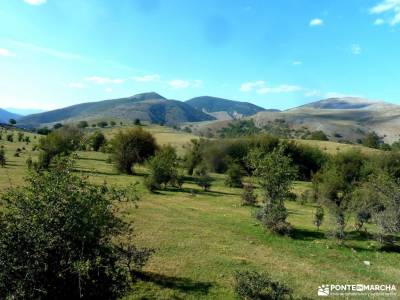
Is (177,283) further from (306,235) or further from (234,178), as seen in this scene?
(234,178)

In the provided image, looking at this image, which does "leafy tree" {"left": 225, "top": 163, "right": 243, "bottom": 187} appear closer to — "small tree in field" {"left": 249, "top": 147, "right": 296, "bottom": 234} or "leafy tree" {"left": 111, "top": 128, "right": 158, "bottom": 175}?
"leafy tree" {"left": 111, "top": 128, "right": 158, "bottom": 175}

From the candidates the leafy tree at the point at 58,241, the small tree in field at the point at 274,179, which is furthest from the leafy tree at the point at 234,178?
the leafy tree at the point at 58,241

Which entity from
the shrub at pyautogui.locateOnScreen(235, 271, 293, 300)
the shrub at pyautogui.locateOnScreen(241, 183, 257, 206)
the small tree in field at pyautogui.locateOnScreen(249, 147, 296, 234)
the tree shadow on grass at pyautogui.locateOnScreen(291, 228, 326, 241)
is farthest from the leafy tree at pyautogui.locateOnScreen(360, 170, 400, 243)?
the shrub at pyautogui.locateOnScreen(235, 271, 293, 300)

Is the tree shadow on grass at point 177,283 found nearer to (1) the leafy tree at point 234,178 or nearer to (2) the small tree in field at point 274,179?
(2) the small tree in field at point 274,179

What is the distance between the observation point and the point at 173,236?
25.0 metres

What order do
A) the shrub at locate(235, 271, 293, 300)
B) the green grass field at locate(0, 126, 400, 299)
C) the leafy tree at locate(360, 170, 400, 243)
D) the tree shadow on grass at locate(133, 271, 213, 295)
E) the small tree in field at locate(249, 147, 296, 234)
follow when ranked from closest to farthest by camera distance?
1. the shrub at locate(235, 271, 293, 300)
2. the tree shadow on grass at locate(133, 271, 213, 295)
3. the green grass field at locate(0, 126, 400, 299)
4. the leafy tree at locate(360, 170, 400, 243)
5. the small tree in field at locate(249, 147, 296, 234)

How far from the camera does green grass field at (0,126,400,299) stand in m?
17.4

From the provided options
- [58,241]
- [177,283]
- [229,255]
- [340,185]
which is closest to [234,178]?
[340,185]

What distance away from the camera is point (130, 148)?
6225 centimetres

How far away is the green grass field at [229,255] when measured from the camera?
17.4m

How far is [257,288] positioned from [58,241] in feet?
26.2

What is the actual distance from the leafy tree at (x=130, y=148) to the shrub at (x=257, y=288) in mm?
46946

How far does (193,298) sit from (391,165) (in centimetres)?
6700

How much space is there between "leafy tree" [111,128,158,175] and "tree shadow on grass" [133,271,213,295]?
43642mm
